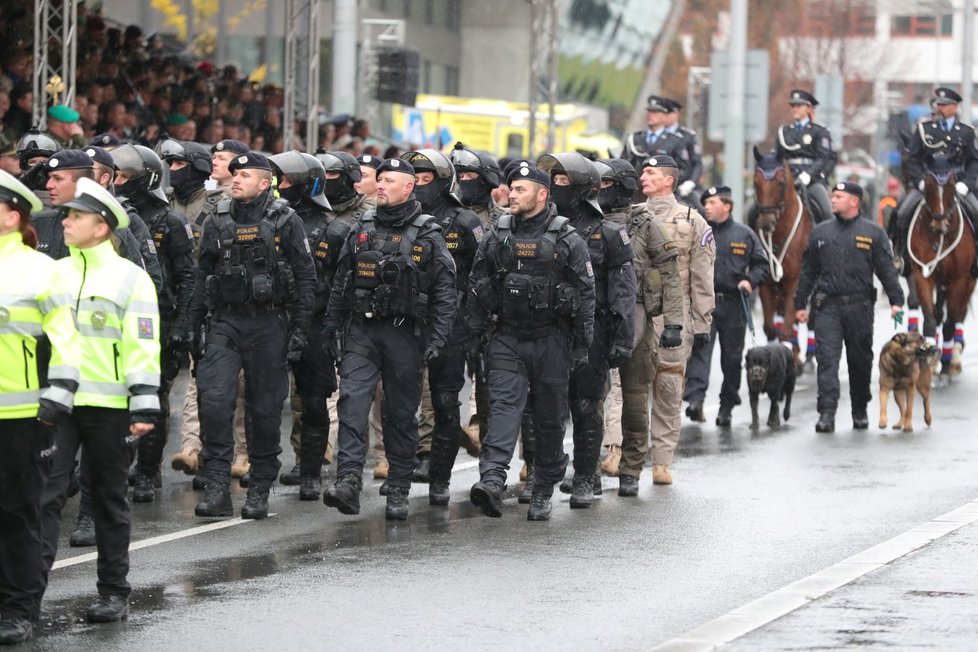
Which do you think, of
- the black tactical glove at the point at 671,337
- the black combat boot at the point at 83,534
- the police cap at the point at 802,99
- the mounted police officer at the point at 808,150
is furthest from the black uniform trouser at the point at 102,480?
the police cap at the point at 802,99

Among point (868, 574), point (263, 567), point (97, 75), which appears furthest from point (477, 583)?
point (97, 75)

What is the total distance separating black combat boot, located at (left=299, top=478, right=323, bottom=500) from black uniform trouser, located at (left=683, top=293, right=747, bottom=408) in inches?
191

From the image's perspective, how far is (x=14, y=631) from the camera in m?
8.06

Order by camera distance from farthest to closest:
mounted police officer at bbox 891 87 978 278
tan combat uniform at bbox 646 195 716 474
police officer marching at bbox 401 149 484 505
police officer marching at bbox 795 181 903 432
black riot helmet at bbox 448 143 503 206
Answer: mounted police officer at bbox 891 87 978 278
police officer marching at bbox 795 181 903 432
black riot helmet at bbox 448 143 503 206
tan combat uniform at bbox 646 195 716 474
police officer marching at bbox 401 149 484 505

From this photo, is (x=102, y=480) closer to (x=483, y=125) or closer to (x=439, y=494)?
(x=439, y=494)

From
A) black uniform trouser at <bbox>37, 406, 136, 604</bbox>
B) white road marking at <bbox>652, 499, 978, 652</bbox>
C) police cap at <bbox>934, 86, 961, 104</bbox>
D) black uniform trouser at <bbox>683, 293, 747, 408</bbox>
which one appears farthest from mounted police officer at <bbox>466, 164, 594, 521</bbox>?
police cap at <bbox>934, 86, 961, 104</bbox>

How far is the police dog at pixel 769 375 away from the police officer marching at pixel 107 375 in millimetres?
8242

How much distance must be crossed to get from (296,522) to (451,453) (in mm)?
1130

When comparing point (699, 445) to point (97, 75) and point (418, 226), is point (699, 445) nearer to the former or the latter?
point (418, 226)

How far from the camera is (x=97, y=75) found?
21.3 m

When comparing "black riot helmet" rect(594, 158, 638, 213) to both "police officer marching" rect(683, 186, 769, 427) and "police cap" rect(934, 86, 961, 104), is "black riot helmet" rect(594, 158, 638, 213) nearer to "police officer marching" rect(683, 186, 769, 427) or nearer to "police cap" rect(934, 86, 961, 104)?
"police officer marching" rect(683, 186, 769, 427)

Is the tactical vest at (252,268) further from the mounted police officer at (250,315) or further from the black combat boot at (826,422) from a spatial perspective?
the black combat boot at (826,422)

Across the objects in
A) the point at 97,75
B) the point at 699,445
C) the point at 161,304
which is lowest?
the point at 699,445

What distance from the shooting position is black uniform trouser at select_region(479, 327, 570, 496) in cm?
1134
